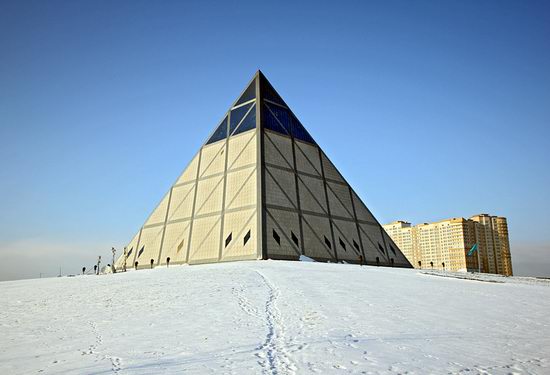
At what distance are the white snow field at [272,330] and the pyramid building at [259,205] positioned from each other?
64.5ft

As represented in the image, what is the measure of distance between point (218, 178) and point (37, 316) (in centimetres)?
3154

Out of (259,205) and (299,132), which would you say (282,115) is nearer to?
(299,132)

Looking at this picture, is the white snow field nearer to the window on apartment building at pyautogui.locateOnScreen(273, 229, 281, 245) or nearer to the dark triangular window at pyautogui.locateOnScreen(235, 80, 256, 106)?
the window on apartment building at pyautogui.locateOnScreen(273, 229, 281, 245)

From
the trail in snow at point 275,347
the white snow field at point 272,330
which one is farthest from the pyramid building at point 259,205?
the trail in snow at point 275,347

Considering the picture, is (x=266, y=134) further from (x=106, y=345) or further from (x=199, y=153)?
(x=106, y=345)

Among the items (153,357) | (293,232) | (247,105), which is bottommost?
(153,357)

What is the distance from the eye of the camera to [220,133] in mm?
51219

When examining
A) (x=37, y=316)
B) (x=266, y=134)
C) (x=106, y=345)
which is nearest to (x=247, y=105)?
(x=266, y=134)

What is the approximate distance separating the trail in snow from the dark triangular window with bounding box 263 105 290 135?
34179 millimetres

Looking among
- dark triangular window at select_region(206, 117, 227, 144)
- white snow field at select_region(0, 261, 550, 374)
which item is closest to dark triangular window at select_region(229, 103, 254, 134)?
dark triangular window at select_region(206, 117, 227, 144)

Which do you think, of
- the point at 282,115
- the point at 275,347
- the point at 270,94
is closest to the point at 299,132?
the point at 282,115

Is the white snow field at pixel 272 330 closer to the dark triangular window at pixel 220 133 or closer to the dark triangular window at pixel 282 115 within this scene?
the dark triangular window at pixel 282 115

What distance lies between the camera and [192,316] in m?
13.6

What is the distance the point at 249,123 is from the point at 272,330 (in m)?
37.9
